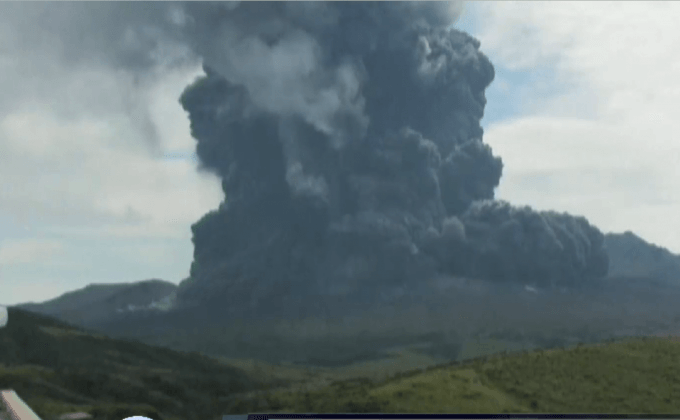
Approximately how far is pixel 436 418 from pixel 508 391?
267 feet

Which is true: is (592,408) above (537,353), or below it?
below

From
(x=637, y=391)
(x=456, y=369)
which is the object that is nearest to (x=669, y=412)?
(x=637, y=391)

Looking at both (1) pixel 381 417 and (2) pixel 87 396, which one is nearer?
(1) pixel 381 417

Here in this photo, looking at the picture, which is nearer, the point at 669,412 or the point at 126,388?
the point at 669,412

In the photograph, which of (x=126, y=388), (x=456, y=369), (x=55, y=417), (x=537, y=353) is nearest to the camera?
(x=55, y=417)

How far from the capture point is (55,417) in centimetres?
11325

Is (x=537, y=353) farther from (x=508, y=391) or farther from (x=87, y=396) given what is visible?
(x=87, y=396)

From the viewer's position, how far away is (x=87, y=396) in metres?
168

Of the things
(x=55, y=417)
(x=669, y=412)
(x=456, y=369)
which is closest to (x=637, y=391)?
(x=669, y=412)

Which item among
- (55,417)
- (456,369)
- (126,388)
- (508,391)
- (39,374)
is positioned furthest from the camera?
(126,388)

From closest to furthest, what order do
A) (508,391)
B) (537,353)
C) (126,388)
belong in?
(508,391), (537,353), (126,388)

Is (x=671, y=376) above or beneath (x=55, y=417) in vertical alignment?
above

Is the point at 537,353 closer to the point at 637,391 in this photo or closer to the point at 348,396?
the point at 637,391

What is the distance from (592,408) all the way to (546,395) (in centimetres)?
716
